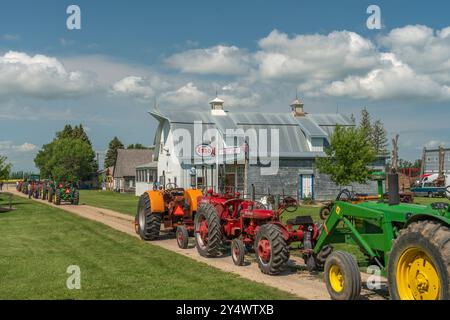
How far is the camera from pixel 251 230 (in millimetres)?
10812

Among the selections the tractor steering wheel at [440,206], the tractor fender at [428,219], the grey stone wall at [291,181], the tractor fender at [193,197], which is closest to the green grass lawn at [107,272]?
the tractor fender at [193,197]

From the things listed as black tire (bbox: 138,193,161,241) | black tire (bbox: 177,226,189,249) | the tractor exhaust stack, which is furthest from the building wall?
the tractor exhaust stack

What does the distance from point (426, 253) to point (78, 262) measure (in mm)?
7452

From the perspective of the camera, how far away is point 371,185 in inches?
1356

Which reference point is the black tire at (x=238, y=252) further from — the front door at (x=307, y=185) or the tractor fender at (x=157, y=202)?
the front door at (x=307, y=185)

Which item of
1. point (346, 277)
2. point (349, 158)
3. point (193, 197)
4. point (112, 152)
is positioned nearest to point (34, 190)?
point (349, 158)

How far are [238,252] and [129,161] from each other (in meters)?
55.6

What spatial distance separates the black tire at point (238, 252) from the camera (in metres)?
10.3

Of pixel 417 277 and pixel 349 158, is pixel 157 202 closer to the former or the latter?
pixel 417 277

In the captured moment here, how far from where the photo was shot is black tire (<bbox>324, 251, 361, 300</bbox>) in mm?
6840

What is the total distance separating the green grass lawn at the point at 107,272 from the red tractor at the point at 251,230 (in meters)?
0.71

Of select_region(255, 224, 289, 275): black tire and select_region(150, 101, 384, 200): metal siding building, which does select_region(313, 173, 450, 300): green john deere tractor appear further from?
select_region(150, 101, 384, 200): metal siding building

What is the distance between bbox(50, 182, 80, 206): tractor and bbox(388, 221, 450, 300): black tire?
84.0ft
